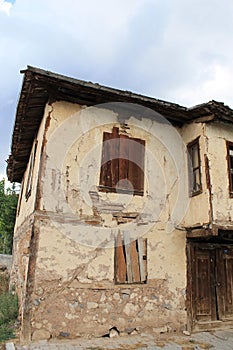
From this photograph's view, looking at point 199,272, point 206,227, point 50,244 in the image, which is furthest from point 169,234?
point 50,244

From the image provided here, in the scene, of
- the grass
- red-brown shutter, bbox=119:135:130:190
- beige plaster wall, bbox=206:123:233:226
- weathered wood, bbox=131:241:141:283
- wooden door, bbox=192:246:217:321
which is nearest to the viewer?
the grass

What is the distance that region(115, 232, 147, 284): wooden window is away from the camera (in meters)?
6.69

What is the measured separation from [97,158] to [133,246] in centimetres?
234

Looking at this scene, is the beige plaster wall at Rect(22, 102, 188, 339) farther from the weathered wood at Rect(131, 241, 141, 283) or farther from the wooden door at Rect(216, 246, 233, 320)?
the wooden door at Rect(216, 246, 233, 320)

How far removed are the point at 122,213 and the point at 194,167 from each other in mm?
2465

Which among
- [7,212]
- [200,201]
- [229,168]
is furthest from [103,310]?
[7,212]

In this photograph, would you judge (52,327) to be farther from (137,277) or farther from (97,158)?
(97,158)

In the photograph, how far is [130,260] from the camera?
684 centimetres

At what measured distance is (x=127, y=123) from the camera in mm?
7727

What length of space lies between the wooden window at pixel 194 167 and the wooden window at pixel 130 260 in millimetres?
2059

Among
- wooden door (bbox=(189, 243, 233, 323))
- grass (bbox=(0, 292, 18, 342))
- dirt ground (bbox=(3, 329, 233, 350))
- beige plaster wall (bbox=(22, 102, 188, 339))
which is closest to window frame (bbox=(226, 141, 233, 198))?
beige plaster wall (bbox=(22, 102, 188, 339))

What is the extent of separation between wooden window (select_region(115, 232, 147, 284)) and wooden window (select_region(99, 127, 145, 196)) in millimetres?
1205

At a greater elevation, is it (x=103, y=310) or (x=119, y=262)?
(x=119, y=262)

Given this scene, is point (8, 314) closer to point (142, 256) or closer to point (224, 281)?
point (142, 256)
